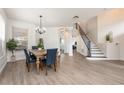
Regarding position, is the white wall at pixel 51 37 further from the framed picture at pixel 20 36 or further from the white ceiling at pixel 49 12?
the white ceiling at pixel 49 12

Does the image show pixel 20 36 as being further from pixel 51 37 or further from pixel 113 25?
pixel 113 25

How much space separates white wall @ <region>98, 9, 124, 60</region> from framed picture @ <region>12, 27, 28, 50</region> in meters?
5.37

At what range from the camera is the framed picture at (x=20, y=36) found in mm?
8609

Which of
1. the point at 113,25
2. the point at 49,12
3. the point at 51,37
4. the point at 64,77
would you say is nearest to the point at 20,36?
the point at 49,12

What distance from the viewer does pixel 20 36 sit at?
29.2 ft

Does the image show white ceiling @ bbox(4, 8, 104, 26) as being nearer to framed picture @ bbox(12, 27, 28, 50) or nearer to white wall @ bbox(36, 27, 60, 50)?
framed picture @ bbox(12, 27, 28, 50)

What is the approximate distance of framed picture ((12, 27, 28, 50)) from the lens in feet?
28.2

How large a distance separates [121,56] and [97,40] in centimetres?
225

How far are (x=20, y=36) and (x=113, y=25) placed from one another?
638cm

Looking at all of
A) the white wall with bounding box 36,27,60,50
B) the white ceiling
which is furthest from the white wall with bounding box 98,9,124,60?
the white wall with bounding box 36,27,60,50

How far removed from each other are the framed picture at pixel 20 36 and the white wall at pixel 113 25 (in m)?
5.37

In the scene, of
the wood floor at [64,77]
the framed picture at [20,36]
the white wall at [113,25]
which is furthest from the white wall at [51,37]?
the wood floor at [64,77]
